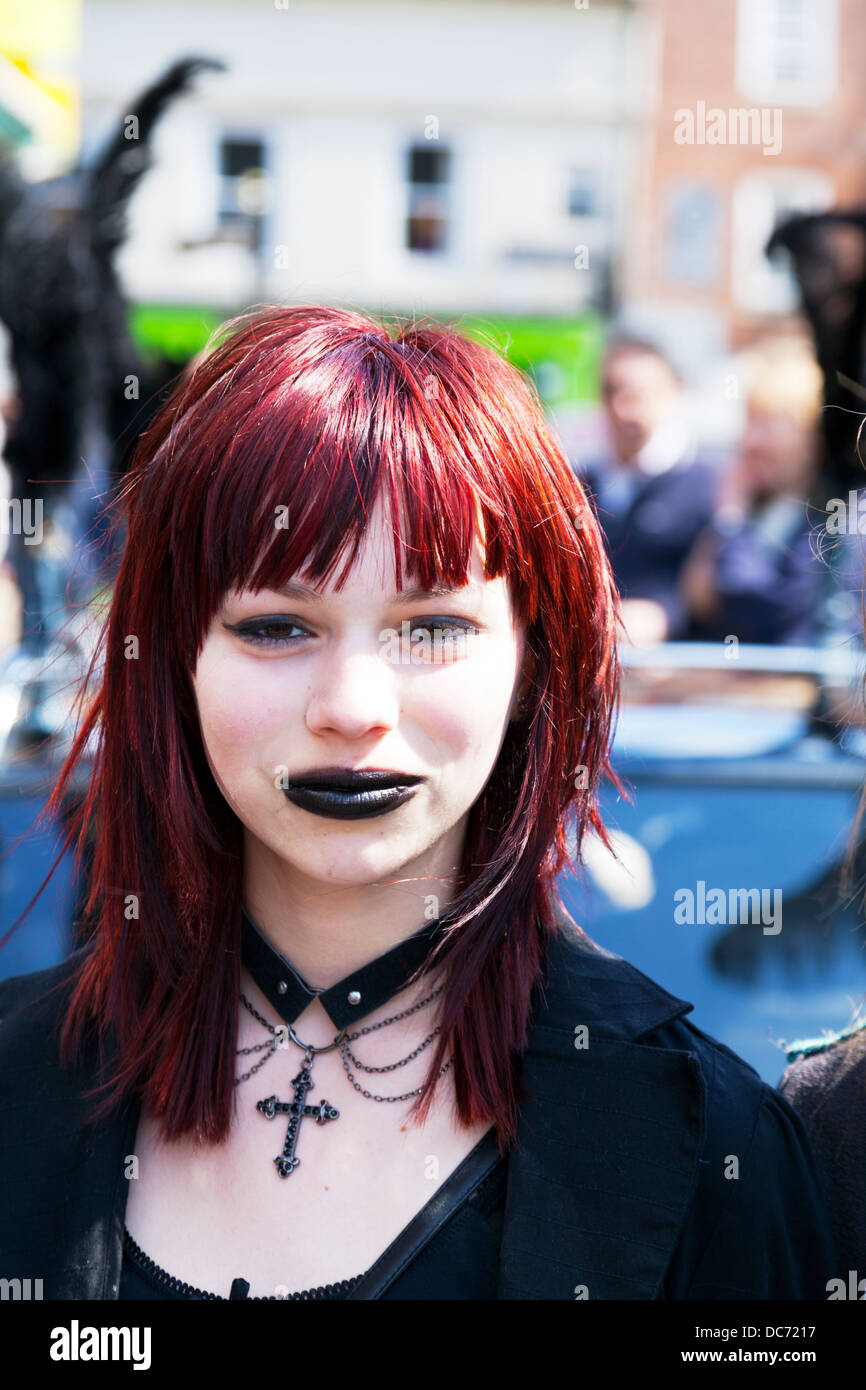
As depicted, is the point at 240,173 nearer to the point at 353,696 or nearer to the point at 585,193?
the point at 585,193

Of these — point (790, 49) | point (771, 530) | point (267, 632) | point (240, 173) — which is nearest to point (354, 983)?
point (267, 632)

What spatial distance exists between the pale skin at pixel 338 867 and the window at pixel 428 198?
53.0ft

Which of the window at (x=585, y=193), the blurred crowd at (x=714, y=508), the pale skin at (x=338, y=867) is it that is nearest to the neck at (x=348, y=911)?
the pale skin at (x=338, y=867)

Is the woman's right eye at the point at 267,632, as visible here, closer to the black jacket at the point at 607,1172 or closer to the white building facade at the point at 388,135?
the black jacket at the point at 607,1172

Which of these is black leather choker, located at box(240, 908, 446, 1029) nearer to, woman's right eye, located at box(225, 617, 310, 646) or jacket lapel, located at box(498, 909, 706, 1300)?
jacket lapel, located at box(498, 909, 706, 1300)

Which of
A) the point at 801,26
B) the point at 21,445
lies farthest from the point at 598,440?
the point at 801,26

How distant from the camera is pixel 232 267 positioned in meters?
16.0

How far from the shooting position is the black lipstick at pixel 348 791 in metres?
1.32

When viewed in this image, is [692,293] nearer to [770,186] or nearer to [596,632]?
[770,186]

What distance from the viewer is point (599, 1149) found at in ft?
4.63

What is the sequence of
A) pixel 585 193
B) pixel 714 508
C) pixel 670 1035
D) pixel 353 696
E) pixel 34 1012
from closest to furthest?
pixel 353 696 → pixel 670 1035 → pixel 34 1012 → pixel 714 508 → pixel 585 193

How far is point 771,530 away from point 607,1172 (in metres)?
3.40

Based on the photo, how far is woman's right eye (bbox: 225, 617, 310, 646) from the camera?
134 cm

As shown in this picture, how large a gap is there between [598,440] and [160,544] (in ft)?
34.8
